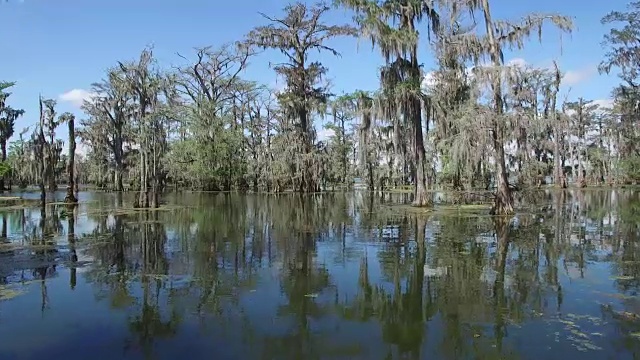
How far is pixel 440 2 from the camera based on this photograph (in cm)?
1969

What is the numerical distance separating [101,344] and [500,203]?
1583 centimetres

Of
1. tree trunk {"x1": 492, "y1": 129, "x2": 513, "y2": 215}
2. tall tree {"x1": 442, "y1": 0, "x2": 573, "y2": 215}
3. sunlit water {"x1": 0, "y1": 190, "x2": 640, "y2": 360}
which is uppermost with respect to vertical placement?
tall tree {"x1": 442, "y1": 0, "x2": 573, "y2": 215}

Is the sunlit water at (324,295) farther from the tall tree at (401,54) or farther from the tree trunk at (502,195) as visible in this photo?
the tall tree at (401,54)

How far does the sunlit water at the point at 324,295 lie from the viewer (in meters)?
5.23

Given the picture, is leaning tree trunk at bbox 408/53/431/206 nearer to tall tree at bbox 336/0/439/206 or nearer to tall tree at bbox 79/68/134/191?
tall tree at bbox 336/0/439/206

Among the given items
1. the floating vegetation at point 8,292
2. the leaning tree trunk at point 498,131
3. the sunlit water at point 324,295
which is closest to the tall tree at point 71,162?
the sunlit water at point 324,295

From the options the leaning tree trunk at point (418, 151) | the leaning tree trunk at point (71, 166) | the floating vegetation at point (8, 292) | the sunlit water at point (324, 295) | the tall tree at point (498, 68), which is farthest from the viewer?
the leaning tree trunk at point (71, 166)

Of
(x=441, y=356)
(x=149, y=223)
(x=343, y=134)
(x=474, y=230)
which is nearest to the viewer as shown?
(x=441, y=356)

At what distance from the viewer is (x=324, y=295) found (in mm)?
7332

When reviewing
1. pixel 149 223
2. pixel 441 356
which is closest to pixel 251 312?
pixel 441 356

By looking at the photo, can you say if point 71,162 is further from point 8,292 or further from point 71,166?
point 8,292

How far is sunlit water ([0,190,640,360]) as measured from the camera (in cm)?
523

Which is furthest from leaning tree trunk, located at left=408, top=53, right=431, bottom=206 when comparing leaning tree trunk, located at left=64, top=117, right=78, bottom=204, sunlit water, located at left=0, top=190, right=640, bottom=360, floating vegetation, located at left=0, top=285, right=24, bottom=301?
leaning tree trunk, located at left=64, top=117, right=78, bottom=204

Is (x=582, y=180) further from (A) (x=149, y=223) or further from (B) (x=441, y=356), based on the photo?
(B) (x=441, y=356)
